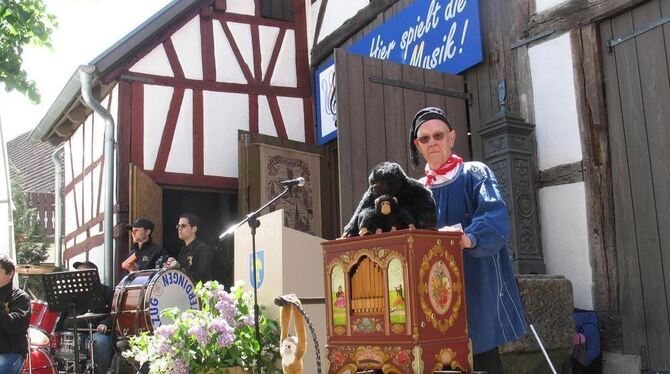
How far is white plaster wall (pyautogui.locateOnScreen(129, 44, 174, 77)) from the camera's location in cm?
792

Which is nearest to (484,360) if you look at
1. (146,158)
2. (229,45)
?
(146,158)

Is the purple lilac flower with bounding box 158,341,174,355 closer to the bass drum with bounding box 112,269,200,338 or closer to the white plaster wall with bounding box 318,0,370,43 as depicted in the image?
the bass drum with bounding box 112,269,200,338

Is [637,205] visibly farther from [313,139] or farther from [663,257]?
[313,139]

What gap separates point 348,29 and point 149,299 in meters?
3.79

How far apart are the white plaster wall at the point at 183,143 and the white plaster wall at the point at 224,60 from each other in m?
0.54

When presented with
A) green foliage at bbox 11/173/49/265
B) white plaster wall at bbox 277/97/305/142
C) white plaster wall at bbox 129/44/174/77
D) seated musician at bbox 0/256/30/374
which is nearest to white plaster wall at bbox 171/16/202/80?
white plaster wall at bbox 129/44/174/77

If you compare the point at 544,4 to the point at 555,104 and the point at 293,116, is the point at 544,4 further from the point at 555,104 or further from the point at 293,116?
the point at 293,116

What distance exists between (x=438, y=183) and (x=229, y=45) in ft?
21.4

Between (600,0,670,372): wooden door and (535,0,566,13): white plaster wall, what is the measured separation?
0.54m

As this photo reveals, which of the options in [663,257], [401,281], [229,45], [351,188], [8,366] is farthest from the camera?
[229,45]

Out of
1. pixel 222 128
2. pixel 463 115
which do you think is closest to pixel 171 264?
pixel 222 128

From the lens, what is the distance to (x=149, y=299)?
17.6 ft

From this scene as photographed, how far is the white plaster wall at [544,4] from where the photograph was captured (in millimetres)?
4950

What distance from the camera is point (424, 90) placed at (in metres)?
5.69
